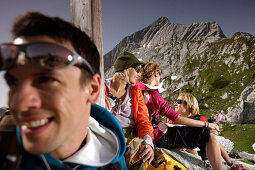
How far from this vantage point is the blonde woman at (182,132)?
4.05 meters

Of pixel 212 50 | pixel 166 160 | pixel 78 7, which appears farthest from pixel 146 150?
pixel 212 50

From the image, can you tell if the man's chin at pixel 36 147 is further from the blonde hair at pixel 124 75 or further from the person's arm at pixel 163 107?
the person's arm at pixel 163 107

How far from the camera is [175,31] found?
506ft

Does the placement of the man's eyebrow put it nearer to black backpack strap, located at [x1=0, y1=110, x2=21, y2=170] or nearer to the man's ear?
black backpack strap, located at [x1=0, y1=110, x2=21, y2=170]

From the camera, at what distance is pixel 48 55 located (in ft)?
4.52

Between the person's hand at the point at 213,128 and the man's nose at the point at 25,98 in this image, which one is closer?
the man's nose at the point at 25,98

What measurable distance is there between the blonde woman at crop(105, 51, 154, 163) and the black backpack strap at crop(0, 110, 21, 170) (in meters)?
2.19

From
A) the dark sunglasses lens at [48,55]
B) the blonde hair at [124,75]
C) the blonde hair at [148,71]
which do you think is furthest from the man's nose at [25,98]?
the blonde hair at [148,71]

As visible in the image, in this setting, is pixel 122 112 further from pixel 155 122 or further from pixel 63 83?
pixel 63 83

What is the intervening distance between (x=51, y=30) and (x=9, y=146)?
1.15 metres

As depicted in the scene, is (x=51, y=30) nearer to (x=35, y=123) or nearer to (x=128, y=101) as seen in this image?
(x=35, y=123)

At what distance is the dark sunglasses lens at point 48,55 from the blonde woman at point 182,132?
3.33 metres

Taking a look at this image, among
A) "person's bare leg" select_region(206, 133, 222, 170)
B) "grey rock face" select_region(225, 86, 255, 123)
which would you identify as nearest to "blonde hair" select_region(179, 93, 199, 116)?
"person's bare leg" select_region(206, 133, 222, 170)

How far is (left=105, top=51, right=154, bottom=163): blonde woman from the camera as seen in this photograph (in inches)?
146
